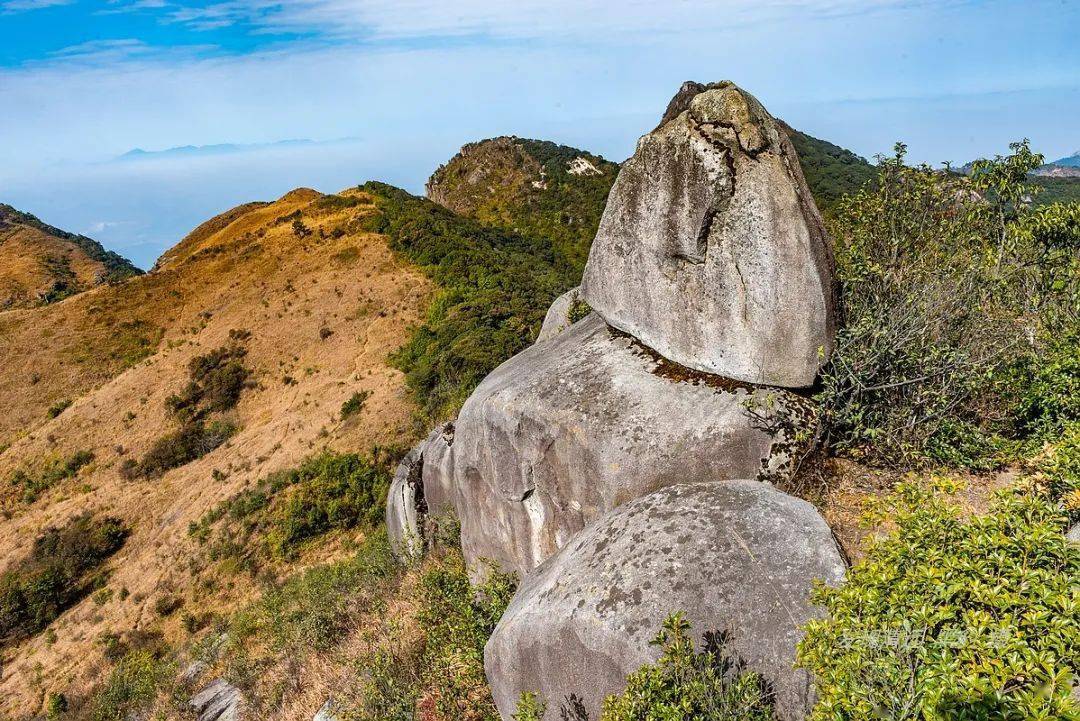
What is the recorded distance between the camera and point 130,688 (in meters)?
16.8

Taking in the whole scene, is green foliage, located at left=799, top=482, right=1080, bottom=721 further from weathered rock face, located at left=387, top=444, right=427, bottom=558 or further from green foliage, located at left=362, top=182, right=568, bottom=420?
green foliage, located at left=362, top=182, right=568, bottom=420

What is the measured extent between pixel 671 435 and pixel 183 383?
111 ft

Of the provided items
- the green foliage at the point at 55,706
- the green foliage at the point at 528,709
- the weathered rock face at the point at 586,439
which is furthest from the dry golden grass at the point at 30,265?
the green foliage at the point at 528,709

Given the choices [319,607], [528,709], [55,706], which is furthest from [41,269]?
[528,709]

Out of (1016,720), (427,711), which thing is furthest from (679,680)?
(427,711)

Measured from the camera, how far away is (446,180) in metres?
81.2

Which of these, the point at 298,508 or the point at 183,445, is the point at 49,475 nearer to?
the point at 183,445

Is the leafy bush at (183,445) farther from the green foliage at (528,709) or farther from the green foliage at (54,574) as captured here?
the green foliage at (528,709)

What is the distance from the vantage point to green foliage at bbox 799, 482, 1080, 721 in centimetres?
386

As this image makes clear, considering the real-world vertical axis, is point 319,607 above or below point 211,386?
above

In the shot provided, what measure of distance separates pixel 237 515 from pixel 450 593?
1880 centimetres

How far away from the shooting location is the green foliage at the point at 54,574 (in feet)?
75.7

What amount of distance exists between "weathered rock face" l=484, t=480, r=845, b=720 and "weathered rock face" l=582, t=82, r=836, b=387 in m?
2.36

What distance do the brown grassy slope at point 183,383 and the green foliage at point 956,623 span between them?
22.8m
